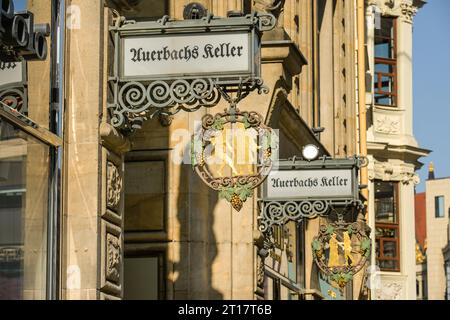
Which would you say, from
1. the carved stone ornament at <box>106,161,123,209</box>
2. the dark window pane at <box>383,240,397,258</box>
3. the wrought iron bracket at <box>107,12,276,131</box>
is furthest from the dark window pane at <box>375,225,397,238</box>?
the wrought iron bracket at <box>107,12,276,131</box>

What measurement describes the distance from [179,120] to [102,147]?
13.3ft

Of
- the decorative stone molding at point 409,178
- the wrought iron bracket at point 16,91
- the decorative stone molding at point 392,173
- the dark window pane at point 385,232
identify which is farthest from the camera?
the decorative stone molding at point 409,178

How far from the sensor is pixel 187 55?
1520 cm

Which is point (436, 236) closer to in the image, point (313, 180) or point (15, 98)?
point (313, 180)

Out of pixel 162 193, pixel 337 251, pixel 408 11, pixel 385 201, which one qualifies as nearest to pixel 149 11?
pixel 162 193

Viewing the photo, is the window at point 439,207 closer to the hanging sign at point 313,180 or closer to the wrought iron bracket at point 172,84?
the hanging sign at point 313,180

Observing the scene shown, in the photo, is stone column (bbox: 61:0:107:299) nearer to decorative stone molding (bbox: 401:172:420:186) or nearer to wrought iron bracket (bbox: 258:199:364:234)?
wrought iron bracket (bbox: 258:199:364:234)

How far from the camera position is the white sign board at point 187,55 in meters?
15.1

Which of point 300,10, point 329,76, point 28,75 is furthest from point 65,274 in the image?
point 329,76

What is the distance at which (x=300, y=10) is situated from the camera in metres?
30.3

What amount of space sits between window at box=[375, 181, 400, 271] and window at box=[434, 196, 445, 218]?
8877cm

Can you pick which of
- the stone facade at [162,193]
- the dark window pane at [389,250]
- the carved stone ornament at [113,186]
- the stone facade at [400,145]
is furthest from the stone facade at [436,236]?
the carved stone ornament at [113,186]

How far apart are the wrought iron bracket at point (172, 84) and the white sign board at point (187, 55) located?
54 millimetres

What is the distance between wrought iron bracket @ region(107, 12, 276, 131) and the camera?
15070 mm
